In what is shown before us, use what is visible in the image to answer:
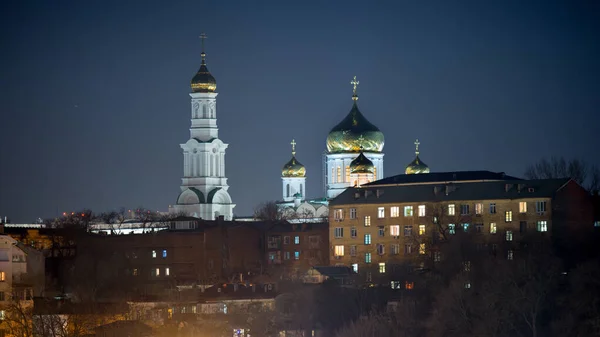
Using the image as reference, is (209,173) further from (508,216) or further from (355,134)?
(508,216)

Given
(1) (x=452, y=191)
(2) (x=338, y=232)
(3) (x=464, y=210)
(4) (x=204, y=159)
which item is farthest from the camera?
(4) (x=204, y=159)

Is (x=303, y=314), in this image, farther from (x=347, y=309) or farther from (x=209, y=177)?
(x=209, y=177)

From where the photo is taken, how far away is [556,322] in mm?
71500

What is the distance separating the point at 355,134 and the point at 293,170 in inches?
488

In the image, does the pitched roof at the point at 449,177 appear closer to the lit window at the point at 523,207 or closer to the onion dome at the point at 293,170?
the lit window at the point at 523,207

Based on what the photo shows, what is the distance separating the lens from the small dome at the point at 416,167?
432ft

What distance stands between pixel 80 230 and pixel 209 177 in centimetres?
3145

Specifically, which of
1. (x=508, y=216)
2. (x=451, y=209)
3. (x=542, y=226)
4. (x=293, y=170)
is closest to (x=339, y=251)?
(x=451, y=209)

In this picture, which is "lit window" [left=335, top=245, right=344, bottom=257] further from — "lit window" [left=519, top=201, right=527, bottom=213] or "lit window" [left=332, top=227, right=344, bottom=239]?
"lit window" [left=519, top=201, right=527, bottom=213]

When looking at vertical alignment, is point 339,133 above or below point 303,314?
above

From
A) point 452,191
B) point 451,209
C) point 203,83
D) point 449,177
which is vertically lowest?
point 451,209

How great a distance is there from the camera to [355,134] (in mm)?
133500

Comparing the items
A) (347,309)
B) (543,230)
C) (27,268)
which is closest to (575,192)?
(543,230)

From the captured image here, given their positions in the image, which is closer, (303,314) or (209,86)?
(303,314)
